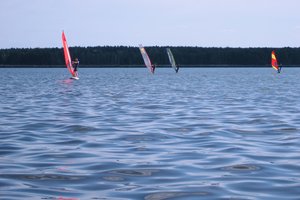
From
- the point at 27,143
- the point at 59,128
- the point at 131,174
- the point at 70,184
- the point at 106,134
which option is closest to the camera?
the point at 70,184

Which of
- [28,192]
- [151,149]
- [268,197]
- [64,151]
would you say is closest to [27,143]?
[64,151]

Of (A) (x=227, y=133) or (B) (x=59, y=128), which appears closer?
(A) (x=227, y=133)

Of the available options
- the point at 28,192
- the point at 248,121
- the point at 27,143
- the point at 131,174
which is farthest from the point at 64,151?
the point at 248,121

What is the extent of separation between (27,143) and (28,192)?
16.0 feet

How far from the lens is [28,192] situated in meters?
8.19

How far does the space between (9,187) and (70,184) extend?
85 cm

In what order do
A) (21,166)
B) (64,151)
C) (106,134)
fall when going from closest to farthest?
(21,166)
(64,151)
(106,134)

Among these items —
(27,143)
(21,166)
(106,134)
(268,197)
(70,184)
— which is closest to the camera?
(268,197)

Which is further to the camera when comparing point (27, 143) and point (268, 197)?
point (27, 143)

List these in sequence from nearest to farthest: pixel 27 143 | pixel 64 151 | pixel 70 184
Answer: pixel 70 184 → pixel 64 151 → pixel 27 143

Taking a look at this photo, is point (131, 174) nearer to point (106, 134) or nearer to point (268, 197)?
point (268, 197)

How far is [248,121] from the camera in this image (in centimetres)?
1798

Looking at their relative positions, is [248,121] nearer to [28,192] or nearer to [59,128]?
[59,128]

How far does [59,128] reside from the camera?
16.0 metres
